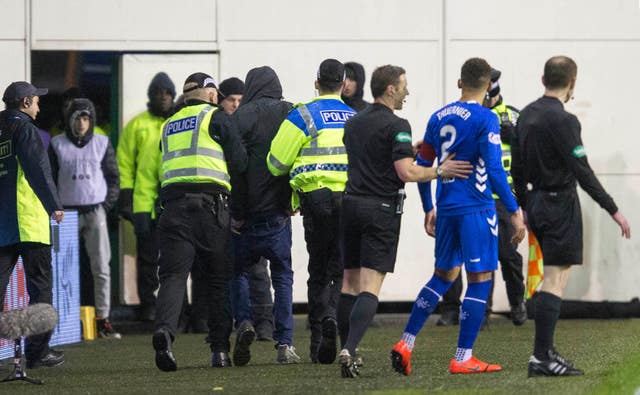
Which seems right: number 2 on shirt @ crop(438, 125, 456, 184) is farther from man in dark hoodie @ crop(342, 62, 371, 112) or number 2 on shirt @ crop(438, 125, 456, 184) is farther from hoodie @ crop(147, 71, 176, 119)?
hoodie @ crop(147, 71, 176, 119)

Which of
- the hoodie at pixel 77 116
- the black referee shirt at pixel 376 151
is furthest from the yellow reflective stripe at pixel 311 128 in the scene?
the hoodie at pixel 77 116

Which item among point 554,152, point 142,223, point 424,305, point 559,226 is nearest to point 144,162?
point 142,223

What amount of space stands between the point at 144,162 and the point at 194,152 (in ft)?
16.2

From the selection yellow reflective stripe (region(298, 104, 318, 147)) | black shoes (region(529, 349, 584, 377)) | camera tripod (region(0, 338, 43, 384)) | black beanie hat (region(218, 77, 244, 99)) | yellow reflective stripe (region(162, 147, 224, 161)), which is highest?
black beanie hat (region(218, 77, 244, 99))

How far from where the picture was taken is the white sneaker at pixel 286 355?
1149cm

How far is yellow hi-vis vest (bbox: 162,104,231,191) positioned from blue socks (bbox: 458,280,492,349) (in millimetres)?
2059

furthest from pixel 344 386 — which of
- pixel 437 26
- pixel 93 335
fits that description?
pixel 437 26

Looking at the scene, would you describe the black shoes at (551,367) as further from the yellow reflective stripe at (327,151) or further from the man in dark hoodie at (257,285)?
the man in dark hoodie at (257,285)

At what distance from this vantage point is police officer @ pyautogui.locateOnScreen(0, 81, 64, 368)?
36.7 feet

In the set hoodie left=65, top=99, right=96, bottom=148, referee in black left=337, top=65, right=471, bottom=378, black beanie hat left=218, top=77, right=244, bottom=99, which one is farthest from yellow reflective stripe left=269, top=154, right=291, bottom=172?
hoodie left=65, top=99, right=96, bottom=148

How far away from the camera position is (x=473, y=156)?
32.2 feet

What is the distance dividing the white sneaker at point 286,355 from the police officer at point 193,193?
2.99 ft

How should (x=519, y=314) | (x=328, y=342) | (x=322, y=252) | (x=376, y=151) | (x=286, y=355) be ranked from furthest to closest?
1. (x=519, y=314)
2. (x=286, y=355)
3. (x=322, y=252)
4. (x=328, y=342)
5. (x=376, y=151)

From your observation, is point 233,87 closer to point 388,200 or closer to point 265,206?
point 265,206
